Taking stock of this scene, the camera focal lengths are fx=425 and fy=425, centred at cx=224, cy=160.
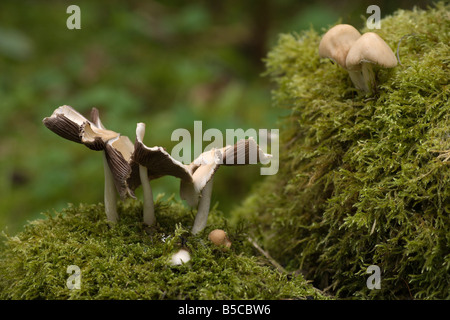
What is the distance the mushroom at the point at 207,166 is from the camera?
206cm

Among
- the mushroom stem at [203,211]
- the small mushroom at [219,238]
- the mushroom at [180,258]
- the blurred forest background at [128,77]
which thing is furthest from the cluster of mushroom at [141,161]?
the blurred forest background at [128,77]

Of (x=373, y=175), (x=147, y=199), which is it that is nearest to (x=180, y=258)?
(x=147, y=199)

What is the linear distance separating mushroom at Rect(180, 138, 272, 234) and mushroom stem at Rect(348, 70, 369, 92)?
702 mm

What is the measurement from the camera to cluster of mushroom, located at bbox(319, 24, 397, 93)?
6.97ft

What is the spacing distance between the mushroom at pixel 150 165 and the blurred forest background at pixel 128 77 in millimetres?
2046

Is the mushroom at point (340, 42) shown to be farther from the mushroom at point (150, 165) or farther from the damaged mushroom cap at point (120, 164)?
the damaged mushroom cap at point (120, 164)

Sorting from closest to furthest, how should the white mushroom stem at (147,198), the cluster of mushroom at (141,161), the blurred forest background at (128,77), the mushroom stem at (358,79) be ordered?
the cluster of mushroom at (141,161) → the white mushroom stem at (147,198) → the mushroom stem at (358,79) → the blurred forest background at (128,77)

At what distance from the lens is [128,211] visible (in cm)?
241

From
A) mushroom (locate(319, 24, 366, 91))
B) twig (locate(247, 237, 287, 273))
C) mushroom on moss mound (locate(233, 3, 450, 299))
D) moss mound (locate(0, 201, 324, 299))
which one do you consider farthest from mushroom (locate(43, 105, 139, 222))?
mushroom (locate(319, 24, 366, 91))

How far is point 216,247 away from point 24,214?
10.9ft

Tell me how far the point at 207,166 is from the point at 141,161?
12.9 inches

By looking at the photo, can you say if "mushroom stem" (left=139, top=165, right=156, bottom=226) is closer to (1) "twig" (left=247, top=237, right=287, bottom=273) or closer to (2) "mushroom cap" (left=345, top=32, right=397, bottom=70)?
(1) "twig" (left=247, top=237, right=287, bottom=273)

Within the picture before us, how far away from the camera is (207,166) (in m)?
2.11

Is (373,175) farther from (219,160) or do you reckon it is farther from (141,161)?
(141,161)
